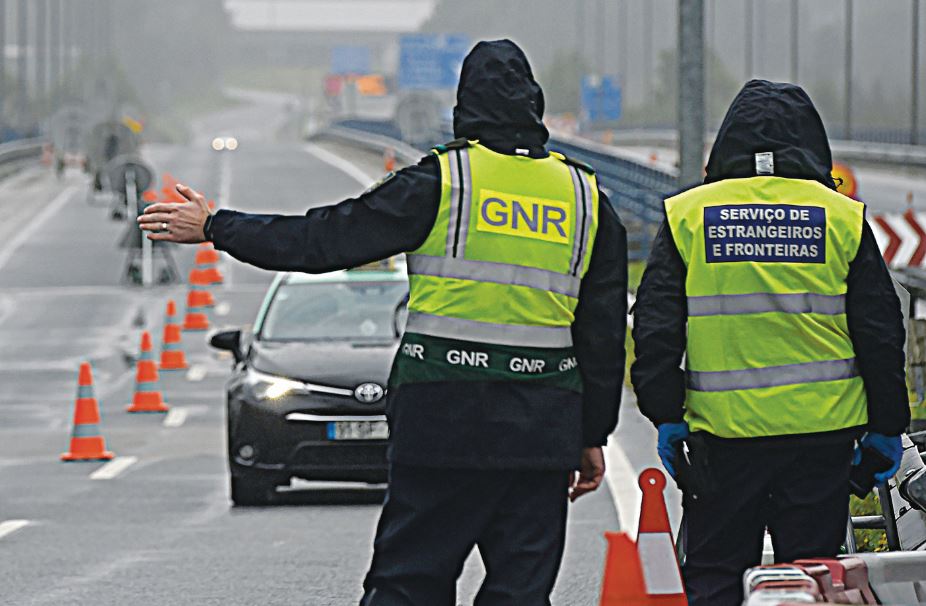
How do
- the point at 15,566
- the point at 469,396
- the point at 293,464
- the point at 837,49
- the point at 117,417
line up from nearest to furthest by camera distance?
the point at 469,396, the point at 15,566, the point at 293,464, the point at 117,417, the point at 837,49

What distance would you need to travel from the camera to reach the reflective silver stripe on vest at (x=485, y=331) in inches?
220

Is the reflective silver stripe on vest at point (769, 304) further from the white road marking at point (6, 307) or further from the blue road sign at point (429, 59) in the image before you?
the blue road sign at point (429, 59)

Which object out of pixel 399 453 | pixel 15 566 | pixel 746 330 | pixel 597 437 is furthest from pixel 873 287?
pixel 15 566

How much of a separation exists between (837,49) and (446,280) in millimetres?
145438

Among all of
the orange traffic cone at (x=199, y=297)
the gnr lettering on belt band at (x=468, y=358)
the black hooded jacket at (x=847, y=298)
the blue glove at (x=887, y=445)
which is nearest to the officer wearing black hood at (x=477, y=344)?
the gnr lettering on belt band at (x=468, y=358)

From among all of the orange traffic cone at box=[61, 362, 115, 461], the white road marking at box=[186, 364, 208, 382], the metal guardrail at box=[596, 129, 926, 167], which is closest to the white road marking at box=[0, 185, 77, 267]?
the white road marking at box=[186, 364, 208, 382]

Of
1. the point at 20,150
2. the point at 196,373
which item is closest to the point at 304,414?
the point at 196,373

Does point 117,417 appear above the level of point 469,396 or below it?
below

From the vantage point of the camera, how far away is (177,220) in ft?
18.7

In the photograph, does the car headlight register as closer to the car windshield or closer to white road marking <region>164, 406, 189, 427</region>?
the car windshield

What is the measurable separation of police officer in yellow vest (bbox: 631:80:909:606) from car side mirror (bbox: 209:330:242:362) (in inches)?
319

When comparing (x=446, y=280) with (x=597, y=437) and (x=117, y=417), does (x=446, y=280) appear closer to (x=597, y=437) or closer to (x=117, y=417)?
(x=597, y=437)

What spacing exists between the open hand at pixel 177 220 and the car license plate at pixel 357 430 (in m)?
7.34

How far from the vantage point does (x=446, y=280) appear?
18.4 feet
